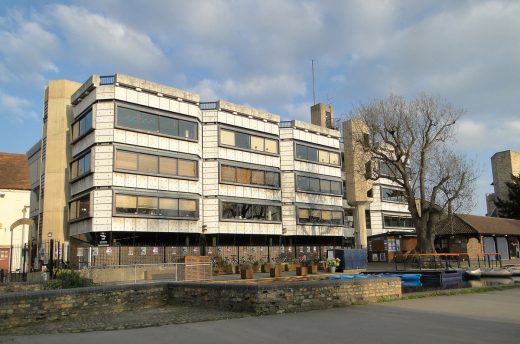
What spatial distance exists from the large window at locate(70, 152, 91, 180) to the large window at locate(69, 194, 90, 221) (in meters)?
1.88

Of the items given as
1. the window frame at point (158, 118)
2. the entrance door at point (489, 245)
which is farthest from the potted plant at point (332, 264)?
the entrance door at point (489, 245)

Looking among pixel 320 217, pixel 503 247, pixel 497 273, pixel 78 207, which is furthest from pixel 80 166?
pixel 503 247

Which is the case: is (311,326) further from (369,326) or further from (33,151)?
(33,151)

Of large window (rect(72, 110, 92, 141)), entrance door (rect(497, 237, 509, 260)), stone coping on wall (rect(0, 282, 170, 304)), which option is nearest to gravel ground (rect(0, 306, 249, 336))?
stone coping on wall (rect(0, 282, 170, 304))

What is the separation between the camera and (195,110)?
131ft

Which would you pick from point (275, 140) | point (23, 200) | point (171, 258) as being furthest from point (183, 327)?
point (23, 200)

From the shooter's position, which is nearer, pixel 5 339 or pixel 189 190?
pixel 5 339

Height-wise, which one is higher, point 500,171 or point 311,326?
point 500,171

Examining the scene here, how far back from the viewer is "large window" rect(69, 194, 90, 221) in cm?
3471

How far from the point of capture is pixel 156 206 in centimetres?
3606

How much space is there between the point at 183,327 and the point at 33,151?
38.1 m

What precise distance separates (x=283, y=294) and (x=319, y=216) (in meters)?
35.7

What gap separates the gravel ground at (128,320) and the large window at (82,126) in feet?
77.1

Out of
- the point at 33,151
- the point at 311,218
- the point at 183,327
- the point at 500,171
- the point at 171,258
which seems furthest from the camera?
the point at 500,171
